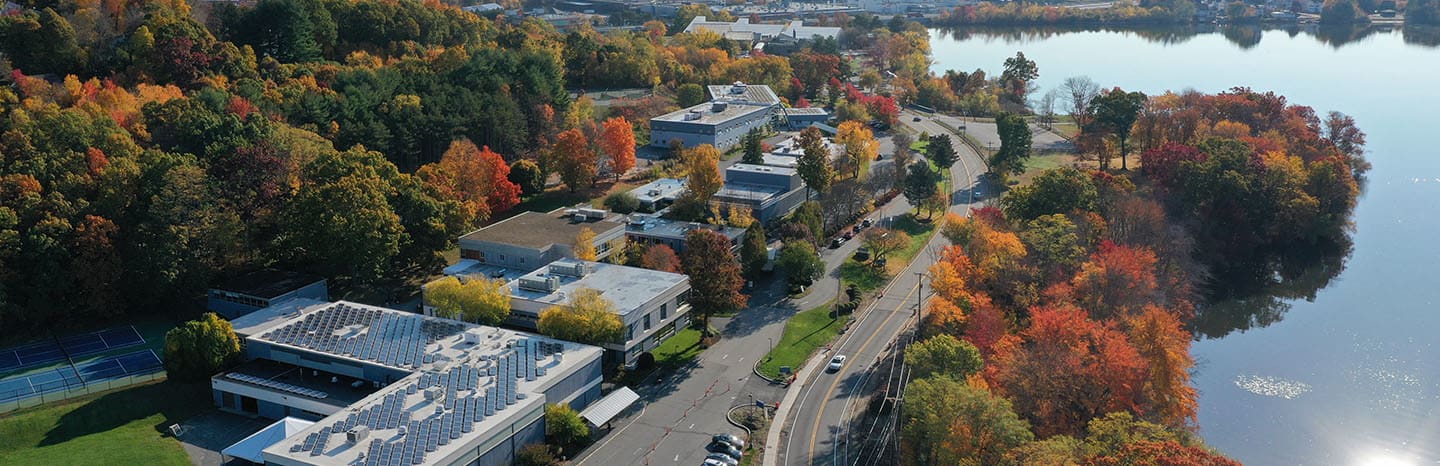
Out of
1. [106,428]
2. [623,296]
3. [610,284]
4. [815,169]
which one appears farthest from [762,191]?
[106,428]

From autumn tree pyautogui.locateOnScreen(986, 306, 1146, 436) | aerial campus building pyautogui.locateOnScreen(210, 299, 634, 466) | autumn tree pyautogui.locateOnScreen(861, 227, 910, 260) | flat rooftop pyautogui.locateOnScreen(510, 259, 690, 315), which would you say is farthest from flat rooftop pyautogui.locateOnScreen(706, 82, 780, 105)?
autumn tree pyautogui.locateOnScreen(986, 306, 1146, 436)

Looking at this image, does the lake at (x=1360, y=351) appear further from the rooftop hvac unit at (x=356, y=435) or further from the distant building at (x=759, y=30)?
the distant building at (x=759, y=30)

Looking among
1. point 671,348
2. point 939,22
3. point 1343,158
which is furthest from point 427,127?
point 939,22

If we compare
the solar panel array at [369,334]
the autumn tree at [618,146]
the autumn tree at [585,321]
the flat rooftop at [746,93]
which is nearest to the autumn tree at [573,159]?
the autumn tree at [618,146]

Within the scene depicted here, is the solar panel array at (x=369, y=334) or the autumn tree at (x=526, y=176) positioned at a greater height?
the autumn tree at (x=526, y=176)

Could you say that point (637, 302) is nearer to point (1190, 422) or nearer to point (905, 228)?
point (1190, 422)
